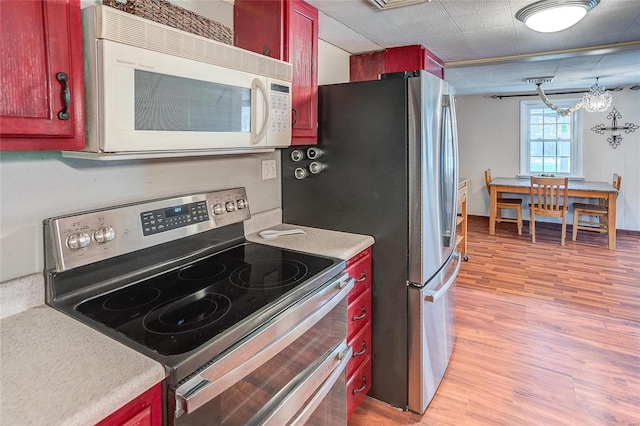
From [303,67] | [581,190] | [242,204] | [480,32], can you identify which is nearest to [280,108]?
[303,67]

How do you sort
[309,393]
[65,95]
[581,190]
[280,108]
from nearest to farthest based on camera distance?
[65,95]
[309,393]
[280,108]
[581,190]

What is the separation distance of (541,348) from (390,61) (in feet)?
7.18

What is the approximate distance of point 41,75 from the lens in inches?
36.0

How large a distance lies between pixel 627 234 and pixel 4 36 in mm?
7095

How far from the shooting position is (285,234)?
199 centimetres

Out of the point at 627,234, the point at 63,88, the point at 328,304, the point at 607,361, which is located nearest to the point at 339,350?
the point at 328,304

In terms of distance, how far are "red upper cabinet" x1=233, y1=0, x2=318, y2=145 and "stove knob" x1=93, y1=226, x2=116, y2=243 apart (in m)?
0.88

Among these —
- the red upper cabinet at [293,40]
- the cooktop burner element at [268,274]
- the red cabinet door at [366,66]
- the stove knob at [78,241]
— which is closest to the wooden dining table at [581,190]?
the red cabinet door at [366,66]

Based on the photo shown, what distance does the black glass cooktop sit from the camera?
104 centimetres

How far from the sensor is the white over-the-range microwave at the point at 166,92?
1.01m

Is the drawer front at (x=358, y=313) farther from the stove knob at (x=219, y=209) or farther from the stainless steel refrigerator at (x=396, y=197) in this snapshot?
the stove knob at (x=219, y=209)

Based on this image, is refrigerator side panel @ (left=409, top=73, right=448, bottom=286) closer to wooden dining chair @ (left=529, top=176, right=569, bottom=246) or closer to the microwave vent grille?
the microwave vent grille

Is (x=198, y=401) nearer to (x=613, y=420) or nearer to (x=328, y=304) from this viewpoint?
(x=328, y=304)

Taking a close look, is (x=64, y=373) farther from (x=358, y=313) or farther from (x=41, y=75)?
(x=358, y=313)
